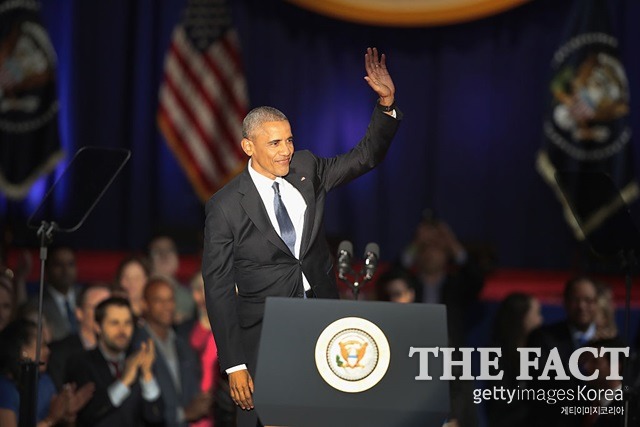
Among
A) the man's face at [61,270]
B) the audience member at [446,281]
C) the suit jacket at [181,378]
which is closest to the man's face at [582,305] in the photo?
the audience member at [446,281]

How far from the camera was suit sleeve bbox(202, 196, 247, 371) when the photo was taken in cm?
344

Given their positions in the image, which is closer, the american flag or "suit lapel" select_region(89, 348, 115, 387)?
"suit lapel" select_region(89, 348, 115, 387)

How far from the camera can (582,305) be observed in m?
5.66

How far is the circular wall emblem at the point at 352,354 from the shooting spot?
127 inches

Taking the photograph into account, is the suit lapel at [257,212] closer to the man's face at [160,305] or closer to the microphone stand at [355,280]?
the microphone stand at [355,280]

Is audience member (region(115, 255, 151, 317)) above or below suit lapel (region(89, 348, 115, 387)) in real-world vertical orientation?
above

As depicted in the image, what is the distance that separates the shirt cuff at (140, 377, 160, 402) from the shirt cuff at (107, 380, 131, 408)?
0.12 metres

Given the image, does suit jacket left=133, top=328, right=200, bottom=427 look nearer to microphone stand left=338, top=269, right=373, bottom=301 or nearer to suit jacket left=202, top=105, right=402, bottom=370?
suit jacket left=202, top=105, right=402, bottom=370

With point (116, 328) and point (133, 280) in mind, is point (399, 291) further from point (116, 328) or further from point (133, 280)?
point (133, 280)

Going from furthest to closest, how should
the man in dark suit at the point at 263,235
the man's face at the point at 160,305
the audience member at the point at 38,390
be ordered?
the man's face at the point at 160,305, the audience member at the point at 38,390, the man in dark suit at the point at 263,235

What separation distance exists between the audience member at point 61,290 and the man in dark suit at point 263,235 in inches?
104

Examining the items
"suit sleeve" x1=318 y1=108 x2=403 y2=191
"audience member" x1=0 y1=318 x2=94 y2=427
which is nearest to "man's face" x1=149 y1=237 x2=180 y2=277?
"audience member" x1=0 y1=318 x2=94 y2=427

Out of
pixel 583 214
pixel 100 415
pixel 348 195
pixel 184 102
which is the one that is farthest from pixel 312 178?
pixel 348 195

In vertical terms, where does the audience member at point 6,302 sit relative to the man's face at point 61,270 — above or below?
below
